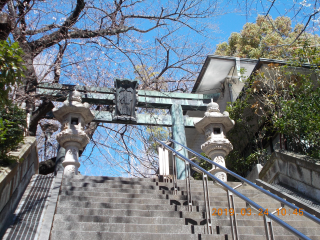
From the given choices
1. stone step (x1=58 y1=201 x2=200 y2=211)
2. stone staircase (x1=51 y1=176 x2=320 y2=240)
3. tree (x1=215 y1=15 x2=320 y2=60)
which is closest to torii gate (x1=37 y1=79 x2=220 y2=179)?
stone staircase (x1=51 y1=176 x2=320 y2=240)

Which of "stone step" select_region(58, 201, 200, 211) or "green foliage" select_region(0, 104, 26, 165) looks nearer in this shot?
"stone step" select_region(58, 201, 200, 211)

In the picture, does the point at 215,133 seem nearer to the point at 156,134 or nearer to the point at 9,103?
the point at 9,103

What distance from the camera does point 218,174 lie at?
27.5 ft

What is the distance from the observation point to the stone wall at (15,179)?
537 centimetres

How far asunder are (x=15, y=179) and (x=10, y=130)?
0.90m

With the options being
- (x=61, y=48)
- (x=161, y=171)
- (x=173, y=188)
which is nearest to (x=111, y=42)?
(x=61, y=48)

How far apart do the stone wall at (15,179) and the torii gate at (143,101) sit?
11.1 ft

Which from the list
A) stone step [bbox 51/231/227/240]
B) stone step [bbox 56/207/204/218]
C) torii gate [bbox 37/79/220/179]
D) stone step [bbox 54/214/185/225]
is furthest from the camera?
torii gate [bbox 37/79/220/179]

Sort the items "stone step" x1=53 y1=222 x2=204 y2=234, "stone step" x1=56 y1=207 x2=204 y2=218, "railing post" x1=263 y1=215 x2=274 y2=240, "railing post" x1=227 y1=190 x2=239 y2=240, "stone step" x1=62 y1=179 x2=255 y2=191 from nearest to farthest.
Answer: "railing post" x1=263 y1=215 x2=274 y2=240 < "railing post" x1=227 y1=190 x2=239 y2=240 < "stone step" x1=53 y1=222 x2=204 y2=234 < "stone step" x1=56 y1=207 x2=204 y2=218 < "stone step" x1=62 y1=179 x2=255 y2=191

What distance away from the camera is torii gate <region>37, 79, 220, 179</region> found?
11.4 meters

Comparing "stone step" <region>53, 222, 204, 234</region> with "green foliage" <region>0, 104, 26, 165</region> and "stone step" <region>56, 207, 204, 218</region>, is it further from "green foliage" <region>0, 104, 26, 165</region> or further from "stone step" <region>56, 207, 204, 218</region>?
"green foliage" <region>0, 104, 26, 165</region>

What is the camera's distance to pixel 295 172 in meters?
7.26

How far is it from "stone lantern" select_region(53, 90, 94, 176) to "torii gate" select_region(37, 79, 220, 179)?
1.97 meters

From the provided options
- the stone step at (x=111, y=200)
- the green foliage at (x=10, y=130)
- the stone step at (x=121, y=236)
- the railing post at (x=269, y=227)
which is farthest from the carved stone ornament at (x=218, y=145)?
the railing post at (x=269, y=227)
